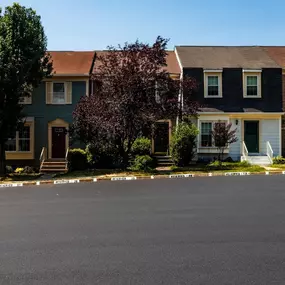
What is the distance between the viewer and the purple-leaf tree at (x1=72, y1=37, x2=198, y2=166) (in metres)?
17.6

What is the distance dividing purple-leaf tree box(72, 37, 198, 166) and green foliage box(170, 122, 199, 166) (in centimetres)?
269

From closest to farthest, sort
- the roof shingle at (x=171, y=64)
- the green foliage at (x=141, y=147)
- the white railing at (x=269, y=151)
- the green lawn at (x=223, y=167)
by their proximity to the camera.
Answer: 1. the green lawn at (x=223, y=167)
2. the green foliage at (x=141, y=147)
3. the white railing at (x=269, y=151)
4. the roof shingle at (x=171, y=64)

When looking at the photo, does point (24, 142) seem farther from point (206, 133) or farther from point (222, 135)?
point (222, 135)

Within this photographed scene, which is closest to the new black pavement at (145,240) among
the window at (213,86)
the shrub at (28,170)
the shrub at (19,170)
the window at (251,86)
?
the shrub at (28,170)

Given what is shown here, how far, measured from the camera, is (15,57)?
18906 millimetres

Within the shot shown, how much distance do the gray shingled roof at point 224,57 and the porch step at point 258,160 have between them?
6.27 meters

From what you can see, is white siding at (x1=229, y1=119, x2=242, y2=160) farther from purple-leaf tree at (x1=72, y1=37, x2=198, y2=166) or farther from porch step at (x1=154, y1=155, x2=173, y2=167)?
purple-leaf tree at (x1=72, y1=37, x2=198, y2=166)

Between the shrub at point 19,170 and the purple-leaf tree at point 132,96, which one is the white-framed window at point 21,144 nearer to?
the shrub at point 19,170

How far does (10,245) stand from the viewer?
5.81 metres

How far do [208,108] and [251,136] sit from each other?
11.6ft

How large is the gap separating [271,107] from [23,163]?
16.9 meters

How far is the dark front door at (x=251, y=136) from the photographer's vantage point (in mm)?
24094

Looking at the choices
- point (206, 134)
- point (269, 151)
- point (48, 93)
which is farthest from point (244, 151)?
point (48, 93)

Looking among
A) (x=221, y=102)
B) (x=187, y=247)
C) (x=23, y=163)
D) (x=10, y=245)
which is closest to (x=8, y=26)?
(x=23, y=163)
